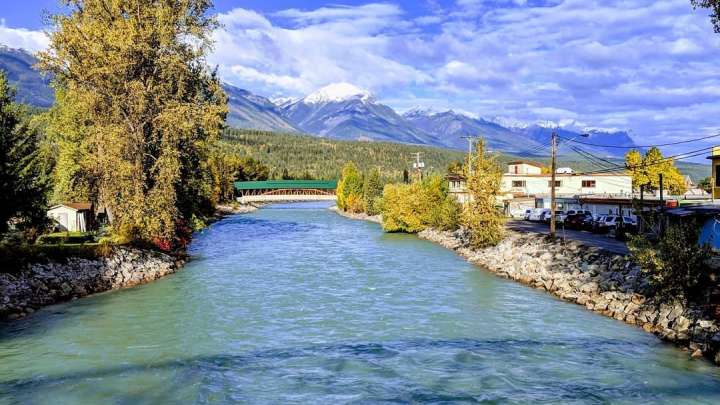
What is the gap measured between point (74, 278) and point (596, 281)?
30056mm

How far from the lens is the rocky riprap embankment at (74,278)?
2805 centimetres

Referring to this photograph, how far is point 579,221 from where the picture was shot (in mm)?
60344

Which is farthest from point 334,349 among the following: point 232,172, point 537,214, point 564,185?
point 232,172

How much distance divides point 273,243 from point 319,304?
31.2m

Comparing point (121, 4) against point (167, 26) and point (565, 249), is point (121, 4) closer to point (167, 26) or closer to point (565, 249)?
point (167, 26)

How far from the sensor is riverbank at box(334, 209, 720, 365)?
23.7m

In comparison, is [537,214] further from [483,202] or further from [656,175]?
[656,175]

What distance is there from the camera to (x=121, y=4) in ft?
138

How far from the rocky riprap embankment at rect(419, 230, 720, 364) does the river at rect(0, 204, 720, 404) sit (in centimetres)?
99

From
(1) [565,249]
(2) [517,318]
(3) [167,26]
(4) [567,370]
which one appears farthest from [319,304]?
(3) [167,26]

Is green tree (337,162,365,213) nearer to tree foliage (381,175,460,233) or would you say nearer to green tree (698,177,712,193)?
tree foliage (381,175,460,233)

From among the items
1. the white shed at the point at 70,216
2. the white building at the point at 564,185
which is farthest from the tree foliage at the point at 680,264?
the white building at the point at 564,185

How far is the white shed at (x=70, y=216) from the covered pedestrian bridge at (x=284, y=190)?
104712 millimetres

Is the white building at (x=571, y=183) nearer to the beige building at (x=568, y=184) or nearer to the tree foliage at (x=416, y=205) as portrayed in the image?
the beige building at (x=568, y=184)
